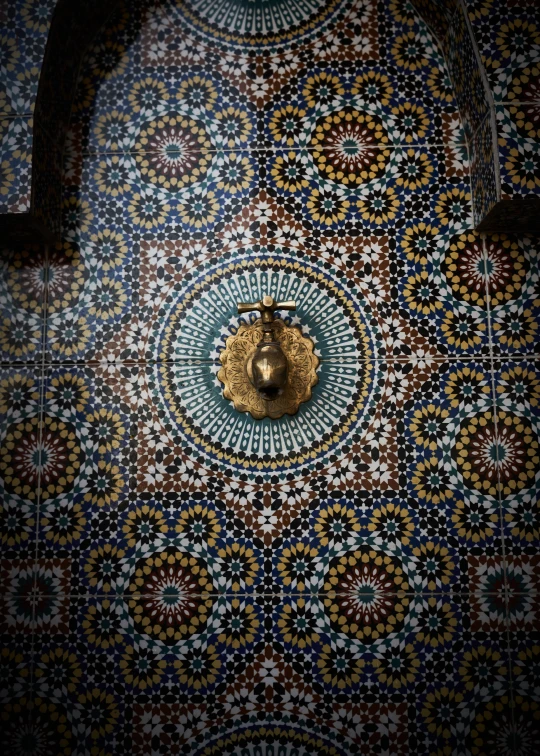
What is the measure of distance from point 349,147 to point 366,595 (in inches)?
42.8

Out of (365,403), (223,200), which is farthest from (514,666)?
(223,200)

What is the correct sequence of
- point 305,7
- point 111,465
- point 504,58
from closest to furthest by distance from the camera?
point 504,58
point 111,465
point 305,7

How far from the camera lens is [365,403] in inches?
61.0

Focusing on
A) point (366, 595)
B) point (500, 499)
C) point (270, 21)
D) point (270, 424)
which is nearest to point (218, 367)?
point (270, 424)

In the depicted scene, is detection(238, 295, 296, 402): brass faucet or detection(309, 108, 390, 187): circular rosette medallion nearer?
detection(238, 295, 296, 402): brass faucet

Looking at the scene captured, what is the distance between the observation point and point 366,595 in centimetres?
149

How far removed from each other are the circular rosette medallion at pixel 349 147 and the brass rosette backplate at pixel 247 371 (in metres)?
0.41

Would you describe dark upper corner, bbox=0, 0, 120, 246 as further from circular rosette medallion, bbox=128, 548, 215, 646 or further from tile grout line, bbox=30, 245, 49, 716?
circular rosette medallion, bbox=128, 548, 215, 646

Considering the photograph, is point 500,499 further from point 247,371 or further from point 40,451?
point 40,451

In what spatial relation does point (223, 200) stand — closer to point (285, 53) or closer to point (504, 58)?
point (285, 53)

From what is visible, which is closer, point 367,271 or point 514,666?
point 514,666

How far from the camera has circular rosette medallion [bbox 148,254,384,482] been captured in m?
1.54

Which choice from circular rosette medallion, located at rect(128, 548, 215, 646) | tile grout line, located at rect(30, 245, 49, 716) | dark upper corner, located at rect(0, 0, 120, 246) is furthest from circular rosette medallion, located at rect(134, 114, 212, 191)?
circular rosette medallion, located at rect(128, 548, 215, 646)

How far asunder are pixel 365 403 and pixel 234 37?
984mm
